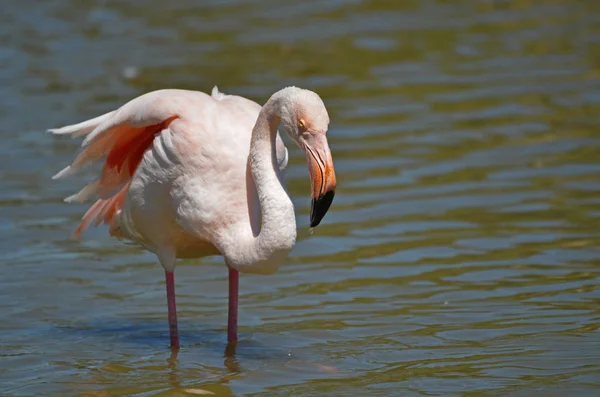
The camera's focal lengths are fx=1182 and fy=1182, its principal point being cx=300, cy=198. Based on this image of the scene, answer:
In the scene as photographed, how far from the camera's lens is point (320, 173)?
243 inches

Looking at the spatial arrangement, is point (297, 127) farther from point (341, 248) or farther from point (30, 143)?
point (30, 143)

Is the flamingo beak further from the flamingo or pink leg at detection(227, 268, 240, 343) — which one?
pink leg at detection(227, 268, 240, 343)

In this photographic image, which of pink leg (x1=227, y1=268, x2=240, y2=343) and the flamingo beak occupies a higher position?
the flamingo beak

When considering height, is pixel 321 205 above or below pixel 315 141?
below

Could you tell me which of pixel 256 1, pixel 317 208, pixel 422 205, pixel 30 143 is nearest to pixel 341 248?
pixel 422 205

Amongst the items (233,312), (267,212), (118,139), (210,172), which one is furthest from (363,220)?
(267,212)

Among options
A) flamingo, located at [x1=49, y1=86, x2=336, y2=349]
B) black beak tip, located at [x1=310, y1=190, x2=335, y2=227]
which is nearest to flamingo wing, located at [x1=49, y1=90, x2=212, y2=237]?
flamingo, located at [x1=49, y1=86, x2=336, y2=349]

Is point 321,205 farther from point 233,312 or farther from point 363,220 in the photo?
point 363,220

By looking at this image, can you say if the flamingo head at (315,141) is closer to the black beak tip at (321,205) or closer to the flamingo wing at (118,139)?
the black beak tip at (321,205)

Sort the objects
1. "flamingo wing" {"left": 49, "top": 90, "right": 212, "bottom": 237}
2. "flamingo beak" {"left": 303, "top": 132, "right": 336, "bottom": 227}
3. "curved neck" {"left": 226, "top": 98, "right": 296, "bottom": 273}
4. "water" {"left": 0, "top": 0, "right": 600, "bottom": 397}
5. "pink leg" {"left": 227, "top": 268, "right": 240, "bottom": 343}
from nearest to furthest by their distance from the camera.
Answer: "flamingo beak" {"left": 303, "top": 132, "right": 336, "bottom": 227} < "curved neck" {"left": 226, "top": 98, "right": 296, "bottom": 273} < "water" {"left": 0, "top": 0, "right": 600, "bottom": 397} < "flamingo wing" {"left": 49, "top": 90, "right": 212, "bottom": 237} < "pink leg" {"left": 227, "top": 268, "right": 240, "bottom": 343}

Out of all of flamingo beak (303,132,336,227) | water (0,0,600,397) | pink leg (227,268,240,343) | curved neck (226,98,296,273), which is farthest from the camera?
pink leg (227,268,240,343)

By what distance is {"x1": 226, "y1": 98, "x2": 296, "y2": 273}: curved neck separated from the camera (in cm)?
634

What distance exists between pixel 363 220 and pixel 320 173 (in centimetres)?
381

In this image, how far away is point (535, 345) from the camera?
23.2 ft
